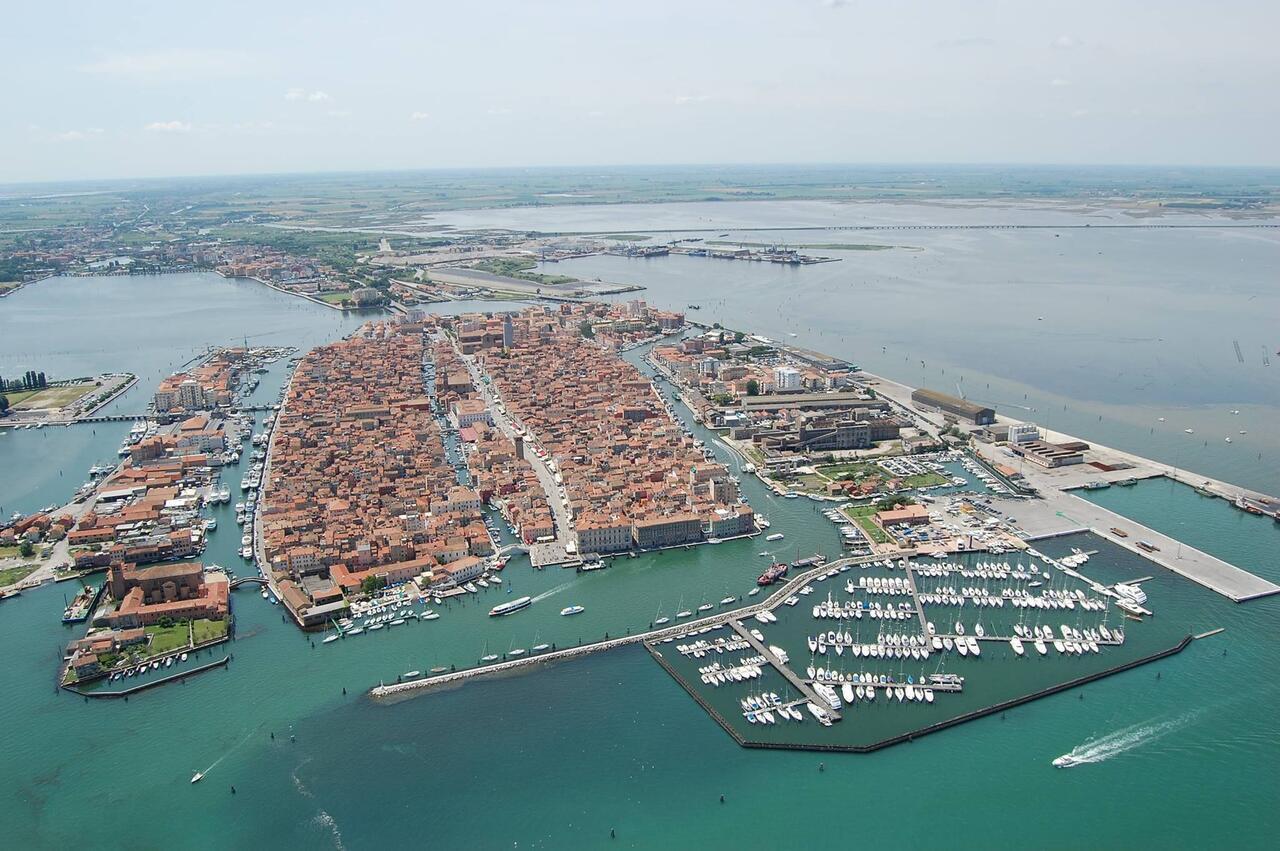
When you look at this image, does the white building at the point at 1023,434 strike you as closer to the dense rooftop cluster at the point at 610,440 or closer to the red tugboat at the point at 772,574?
the dense rooftop cluster at the point at 610,440

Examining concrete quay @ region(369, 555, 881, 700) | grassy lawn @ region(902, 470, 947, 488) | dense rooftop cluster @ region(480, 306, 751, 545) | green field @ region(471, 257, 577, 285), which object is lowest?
concrete quay @ region(369, 555, 881, 700)

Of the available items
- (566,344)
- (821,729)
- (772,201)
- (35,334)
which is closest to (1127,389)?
(566,344)

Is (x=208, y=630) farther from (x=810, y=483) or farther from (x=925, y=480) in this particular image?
(x=925, y=480)

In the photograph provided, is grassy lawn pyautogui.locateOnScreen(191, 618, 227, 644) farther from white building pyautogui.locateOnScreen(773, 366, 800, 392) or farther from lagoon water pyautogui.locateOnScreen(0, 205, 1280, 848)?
white building pyautogui.locateOnScreen(773, 366, 800, 392)

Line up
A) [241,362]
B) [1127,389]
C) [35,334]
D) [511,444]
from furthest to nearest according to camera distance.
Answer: [35,334] < [241,362] < [1127,389] < [511,444]

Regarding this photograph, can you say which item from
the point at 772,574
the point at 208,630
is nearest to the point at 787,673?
the point at 772,574

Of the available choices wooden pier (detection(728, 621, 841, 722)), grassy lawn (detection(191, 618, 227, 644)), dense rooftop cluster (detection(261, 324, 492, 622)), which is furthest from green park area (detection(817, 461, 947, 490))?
grassy lawn (detection(191, 618, 227, 644))

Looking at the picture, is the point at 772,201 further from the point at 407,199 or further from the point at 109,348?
the point at 109,348
